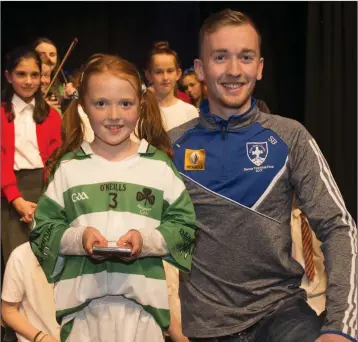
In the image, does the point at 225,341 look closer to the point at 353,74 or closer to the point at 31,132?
the point at 31,132

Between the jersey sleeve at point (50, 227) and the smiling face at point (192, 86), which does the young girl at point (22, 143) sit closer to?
the jersey sleeve at point (50, 227)

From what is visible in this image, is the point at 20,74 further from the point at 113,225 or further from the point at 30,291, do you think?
the point at 113,225

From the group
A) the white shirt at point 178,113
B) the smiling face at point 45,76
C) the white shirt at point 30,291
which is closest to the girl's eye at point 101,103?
the white shirt at point 30,291

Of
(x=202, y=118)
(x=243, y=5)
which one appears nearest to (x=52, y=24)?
(x=243, y=5)

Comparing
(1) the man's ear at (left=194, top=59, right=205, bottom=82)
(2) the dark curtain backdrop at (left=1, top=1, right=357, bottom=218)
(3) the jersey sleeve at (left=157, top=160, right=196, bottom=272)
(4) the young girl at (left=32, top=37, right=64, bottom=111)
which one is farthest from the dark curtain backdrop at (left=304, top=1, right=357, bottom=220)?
(3) the jersey sleeve at (left=157, top=160, right=196, bottom=272)

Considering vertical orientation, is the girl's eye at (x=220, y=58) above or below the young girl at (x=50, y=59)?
above

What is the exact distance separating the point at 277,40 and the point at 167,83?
1.51m

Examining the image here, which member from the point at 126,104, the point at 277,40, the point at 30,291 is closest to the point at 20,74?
the point at 30,291

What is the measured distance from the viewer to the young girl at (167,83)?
544cm

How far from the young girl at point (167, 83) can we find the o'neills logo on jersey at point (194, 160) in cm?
268

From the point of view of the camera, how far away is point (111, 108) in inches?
100

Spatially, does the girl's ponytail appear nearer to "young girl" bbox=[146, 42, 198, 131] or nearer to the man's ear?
the man's ear

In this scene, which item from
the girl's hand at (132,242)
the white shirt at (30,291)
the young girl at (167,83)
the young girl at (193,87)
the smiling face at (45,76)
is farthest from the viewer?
the young girl at (193,87)

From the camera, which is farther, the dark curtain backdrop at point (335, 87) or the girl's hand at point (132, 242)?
the dark curtain backdrop at point (335, 87)
